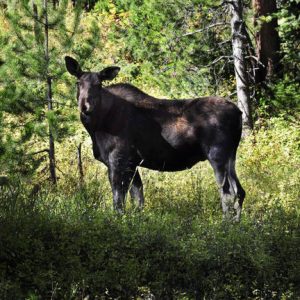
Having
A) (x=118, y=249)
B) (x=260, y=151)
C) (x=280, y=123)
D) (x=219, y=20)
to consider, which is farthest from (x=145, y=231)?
(x=219, y=20)

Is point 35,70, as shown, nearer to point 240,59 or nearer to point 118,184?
point 118,184

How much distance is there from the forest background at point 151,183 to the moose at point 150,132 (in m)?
0.41

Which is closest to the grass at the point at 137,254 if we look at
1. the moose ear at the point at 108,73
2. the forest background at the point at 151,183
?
the forest background at the point at 151,183

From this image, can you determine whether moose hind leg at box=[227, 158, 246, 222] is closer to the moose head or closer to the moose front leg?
the moose front leg

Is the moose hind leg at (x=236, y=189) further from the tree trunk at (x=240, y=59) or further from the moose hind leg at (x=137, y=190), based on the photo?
the tree trunk at (x=240, y=59)

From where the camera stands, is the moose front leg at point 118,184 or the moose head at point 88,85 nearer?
the moose head at point 88,85

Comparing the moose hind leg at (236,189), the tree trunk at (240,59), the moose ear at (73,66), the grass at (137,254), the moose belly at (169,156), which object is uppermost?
the tree trunk at (240,59)

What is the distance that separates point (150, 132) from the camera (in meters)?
10.4

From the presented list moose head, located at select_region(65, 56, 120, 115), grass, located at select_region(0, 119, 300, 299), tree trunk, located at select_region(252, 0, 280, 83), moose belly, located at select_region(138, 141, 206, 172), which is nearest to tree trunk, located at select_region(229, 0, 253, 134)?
tree trunk, located at select_region(252, 0, 280, 83)

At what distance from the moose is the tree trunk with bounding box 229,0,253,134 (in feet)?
17.3

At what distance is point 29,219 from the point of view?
8078 mm

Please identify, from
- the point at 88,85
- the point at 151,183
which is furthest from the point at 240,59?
the point at 88,85

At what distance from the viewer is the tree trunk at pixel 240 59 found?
15.4 metres

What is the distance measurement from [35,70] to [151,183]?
2.72m
